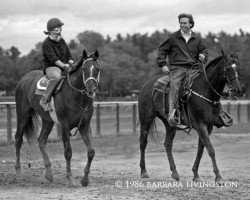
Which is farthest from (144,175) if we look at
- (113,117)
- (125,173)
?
(113,117)

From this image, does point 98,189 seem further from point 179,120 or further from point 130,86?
point 130,86

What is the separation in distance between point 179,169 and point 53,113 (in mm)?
3240

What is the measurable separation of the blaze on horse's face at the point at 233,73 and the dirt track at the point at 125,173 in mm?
1640

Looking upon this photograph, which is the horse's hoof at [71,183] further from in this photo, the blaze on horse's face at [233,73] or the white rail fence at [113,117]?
the white rail fence at [113,117]

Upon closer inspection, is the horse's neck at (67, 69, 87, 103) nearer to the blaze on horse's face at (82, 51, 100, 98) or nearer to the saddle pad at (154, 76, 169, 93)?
the blaze on horse's face at (82, 51, 100, 98)

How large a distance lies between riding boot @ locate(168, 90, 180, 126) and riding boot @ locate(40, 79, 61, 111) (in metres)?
2.18

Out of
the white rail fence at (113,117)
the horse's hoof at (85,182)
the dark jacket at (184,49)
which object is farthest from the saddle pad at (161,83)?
the white rail fence at (113,117)

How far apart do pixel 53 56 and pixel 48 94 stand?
2.58 feet

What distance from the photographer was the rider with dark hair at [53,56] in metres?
11.2

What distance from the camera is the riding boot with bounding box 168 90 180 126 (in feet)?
36.0

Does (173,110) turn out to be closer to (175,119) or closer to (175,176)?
(175,119)

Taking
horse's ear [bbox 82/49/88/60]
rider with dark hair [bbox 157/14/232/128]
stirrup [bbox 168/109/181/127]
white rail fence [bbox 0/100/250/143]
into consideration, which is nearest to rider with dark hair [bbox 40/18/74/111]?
horse's ear [bbox 82/49/88/60]

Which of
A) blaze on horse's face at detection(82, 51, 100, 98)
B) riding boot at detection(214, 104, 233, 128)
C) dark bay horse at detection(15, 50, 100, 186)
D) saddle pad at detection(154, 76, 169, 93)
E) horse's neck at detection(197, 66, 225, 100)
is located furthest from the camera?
saddle pad at detection(154, 76, 169, 93)

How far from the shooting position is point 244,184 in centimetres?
1018
